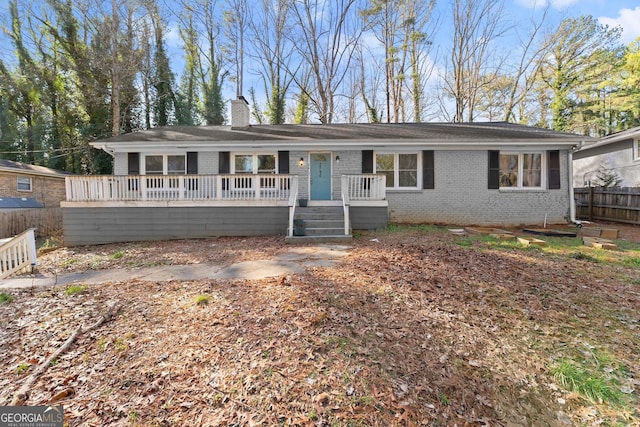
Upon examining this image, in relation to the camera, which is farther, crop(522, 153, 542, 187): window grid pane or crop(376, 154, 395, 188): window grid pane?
A: crop(376, 154, 395, 188): window grid pane

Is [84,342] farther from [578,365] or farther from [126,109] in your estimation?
[126,109]

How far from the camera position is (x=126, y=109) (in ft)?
64.4

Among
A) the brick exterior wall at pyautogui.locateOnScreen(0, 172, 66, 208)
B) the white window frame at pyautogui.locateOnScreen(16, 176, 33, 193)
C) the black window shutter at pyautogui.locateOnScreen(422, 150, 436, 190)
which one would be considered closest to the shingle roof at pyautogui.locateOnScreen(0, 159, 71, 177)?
the brick exterior wall at pyautogui.locateOnScreen(0, 172, 66, 208)

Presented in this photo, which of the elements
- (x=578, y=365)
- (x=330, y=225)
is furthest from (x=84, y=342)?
(x=330, y=225)

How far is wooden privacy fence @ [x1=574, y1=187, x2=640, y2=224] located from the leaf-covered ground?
8404 millimetres

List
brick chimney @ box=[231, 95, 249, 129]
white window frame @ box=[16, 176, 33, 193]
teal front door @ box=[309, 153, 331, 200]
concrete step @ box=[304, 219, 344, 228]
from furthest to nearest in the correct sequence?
white window frame @ box=[16, 176, 33, 193], brick chimney @ box=[231, 95, 249, 129], teal front door @ box=[309, 153, 331, 200], concrete step @ box=[304, 219, 344, 228]

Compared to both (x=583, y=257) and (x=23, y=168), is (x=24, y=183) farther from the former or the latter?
(x=583, y=257)

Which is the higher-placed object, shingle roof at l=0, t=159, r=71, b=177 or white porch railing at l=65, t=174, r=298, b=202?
shingle roof at l=0, t=159, r=71, b=177

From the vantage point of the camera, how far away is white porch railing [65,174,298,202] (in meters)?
9.23

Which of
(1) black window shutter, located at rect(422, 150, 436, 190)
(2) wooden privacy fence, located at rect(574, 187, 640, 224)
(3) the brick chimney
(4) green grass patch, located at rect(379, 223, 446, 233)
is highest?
(3) the brick chimney

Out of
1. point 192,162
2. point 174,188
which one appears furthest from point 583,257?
point 192,162

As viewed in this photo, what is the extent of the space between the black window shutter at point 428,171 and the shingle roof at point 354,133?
0.62 m

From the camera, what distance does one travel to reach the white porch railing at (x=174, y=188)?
30.3ft

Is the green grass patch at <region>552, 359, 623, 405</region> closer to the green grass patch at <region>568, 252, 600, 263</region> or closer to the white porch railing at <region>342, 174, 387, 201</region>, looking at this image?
the green grass patch at <region>568, 252, 600, 263</region>
